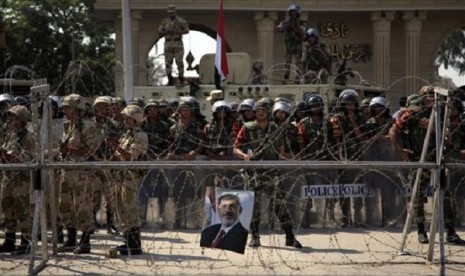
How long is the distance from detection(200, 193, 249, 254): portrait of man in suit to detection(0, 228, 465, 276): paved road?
0.94ft

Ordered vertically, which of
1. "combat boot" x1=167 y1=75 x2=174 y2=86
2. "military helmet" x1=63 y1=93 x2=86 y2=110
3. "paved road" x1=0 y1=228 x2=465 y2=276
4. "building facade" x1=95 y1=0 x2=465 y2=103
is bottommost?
"paved road" x1=0 y1=228 x2=465 y2=276

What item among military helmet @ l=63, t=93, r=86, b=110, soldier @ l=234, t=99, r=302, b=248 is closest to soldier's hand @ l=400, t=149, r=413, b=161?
soldier @ l=234, t=99, r=302, b=248

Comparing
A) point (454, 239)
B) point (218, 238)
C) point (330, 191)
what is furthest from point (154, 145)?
point (454, 239)

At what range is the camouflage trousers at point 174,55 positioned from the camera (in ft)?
61.1

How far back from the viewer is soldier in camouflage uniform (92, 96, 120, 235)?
1042 cm

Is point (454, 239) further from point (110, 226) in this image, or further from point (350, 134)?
point (110, 226)

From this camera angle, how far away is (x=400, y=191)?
1162 cm

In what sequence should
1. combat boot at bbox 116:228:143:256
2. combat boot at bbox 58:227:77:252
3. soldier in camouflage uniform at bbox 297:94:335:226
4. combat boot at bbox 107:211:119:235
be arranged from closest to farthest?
combat boot at bbox 116:228:143:256
combat boot at bbox 58:227:77:252
combat boot at bbox 107:211:119:235
soldier in camouflage uniform at bbox 297:94:335:226

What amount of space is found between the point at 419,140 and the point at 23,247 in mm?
4776

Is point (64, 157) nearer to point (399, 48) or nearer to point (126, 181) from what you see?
point (126, 181)

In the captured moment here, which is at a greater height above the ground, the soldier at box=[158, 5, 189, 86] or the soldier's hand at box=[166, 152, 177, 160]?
the soldier at box=[158, 5, 189, 86]

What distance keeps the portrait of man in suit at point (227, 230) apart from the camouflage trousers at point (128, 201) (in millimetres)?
1352

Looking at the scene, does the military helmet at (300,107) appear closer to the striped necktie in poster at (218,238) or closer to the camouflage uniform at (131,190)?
the camouflage uniform at (131,190)

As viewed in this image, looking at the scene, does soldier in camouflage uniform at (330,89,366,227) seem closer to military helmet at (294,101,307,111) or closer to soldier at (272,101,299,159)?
military helmet at (294,101,307,111)
